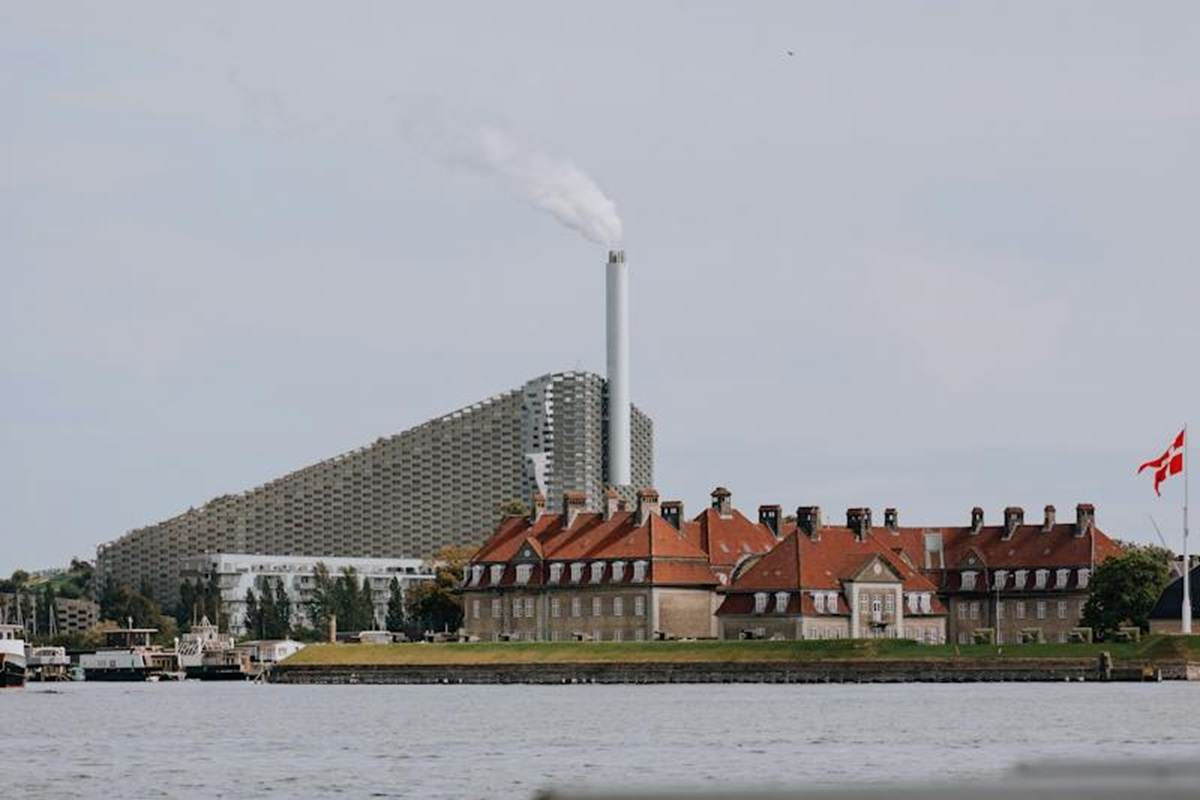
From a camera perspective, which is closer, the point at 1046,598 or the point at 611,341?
the point at 1046,598

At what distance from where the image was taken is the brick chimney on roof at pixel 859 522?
151m

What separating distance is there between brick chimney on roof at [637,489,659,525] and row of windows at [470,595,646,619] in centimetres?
505

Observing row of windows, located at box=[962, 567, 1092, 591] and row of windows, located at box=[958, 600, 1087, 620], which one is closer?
row of windows, located at box=[962, 567, 1092, 591]

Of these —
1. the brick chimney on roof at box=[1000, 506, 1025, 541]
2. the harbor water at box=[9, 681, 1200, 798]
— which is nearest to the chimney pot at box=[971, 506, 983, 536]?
the brick chimney on roof at box=[1000, 506, 1025, 541]

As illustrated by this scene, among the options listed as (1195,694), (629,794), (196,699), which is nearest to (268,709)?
(196,699)

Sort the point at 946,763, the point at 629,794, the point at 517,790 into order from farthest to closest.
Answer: the point at 946,763, the point at 517,790, the point at 629,794

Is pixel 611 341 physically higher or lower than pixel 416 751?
higher

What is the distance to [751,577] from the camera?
142m

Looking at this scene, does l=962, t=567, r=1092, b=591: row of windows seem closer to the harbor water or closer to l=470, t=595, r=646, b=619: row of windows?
l=470, t=595, r=646, b=619: row of windows

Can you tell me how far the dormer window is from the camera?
5477 inches

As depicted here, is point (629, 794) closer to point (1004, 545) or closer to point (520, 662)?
point (520, 662)

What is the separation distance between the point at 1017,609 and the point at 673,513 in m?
21.6

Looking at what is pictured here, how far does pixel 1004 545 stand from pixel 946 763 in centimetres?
10928

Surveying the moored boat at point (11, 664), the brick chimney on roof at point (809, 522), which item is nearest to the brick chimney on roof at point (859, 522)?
the brick chimney on roof at point (809, 522)
